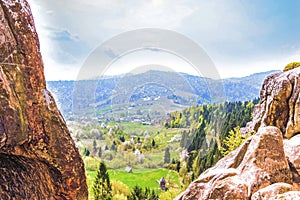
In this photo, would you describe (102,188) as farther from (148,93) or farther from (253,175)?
(253,175)

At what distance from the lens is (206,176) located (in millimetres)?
9078

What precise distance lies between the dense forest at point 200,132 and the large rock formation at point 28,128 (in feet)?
92.2

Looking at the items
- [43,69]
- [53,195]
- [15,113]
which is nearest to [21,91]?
[15,113]

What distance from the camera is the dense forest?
34.7 m

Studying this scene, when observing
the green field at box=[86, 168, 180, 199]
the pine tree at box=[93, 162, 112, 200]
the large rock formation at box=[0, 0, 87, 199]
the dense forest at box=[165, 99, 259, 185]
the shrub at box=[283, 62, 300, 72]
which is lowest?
the green field at box=[86, 168, 180, 199]

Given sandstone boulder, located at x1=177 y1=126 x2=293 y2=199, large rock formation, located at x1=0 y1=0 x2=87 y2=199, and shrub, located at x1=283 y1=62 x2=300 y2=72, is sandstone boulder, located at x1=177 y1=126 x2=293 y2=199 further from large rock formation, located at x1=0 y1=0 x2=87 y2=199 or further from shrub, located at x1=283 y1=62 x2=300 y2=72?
shrub, located at x1=283 y1=62 x2=300 y2=72

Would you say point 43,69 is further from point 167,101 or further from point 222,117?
point 222,117

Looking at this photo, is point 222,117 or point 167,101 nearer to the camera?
point 167,101

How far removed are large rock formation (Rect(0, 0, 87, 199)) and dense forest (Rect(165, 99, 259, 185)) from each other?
28.1 meters

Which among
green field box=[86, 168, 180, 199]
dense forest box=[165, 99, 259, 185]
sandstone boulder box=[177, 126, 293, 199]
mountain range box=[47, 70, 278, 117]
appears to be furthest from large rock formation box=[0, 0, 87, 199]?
green field box=[86, 168, 180, 199]

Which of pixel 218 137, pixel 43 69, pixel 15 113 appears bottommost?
pixel 218 137

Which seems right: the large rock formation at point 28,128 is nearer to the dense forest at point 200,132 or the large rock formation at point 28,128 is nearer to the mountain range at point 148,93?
the mountain range at point 148,93

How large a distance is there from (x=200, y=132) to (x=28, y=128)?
3537 centimetres

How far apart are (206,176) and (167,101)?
2737 centimetres
